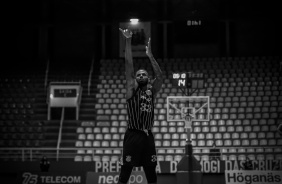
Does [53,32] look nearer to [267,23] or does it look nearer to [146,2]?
[146,2]

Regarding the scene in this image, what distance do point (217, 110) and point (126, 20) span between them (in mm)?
6671

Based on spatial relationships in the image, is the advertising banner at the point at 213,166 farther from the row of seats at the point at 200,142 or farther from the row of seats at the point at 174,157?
the row of seats at the point at 200,142

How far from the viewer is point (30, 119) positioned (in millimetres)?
19484

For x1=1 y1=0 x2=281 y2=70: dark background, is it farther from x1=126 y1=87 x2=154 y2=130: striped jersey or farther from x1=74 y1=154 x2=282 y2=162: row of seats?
x1=126 y1=87 x2=154 y2=130: striped jersey

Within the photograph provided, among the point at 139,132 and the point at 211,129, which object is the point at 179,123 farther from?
the point at 139,132

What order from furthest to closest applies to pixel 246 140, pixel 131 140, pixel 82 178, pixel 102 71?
pixel 102 71
pixel 246 140
pixel 82 178
pixel 131 140

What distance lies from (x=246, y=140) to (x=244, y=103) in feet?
6.15

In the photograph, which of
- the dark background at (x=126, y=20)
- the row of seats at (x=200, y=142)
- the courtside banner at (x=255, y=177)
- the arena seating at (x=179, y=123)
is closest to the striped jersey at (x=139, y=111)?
the courtside banner at (x=255, y=177)

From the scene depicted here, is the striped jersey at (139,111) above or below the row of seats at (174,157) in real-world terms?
above

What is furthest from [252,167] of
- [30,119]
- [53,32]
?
[53,32]

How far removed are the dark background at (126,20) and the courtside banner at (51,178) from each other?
1124 cm

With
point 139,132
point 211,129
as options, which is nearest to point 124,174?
point 139,132

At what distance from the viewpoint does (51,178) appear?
1222 centimetres

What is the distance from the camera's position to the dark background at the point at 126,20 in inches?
918
